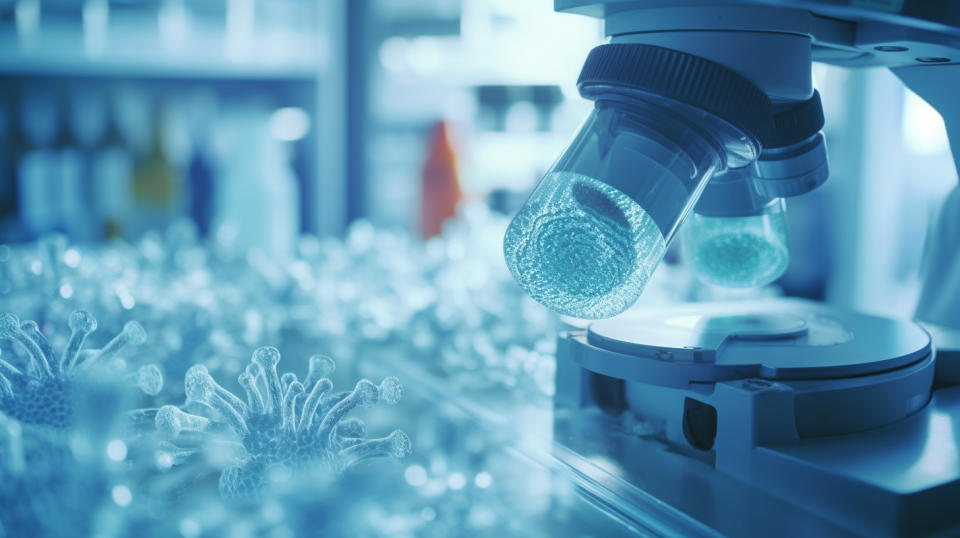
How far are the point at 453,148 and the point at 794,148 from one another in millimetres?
1050

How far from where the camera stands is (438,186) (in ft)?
4.91

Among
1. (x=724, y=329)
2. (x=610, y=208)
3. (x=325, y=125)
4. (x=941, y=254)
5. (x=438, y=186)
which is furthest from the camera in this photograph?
(x=325, y=125)

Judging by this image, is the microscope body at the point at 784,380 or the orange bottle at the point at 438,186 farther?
the orange bottle at the point at 438,186

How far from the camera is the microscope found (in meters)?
0.42

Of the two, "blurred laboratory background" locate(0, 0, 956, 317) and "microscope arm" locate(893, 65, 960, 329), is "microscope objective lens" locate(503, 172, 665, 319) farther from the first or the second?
"blurred laboratory background" locate(0, 0, 956, 317)

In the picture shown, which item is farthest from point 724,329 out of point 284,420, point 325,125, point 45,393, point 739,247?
point 325,125

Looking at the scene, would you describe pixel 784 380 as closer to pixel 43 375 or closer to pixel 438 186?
pixel 43 375

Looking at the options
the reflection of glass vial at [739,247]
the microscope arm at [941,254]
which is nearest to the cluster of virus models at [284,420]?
the reflection of glass vial at [739,247]

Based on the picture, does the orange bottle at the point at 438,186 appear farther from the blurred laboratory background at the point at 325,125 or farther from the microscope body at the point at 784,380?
the microscope body at the point at 784,380

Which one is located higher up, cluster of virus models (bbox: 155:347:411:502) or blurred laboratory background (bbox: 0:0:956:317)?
blurred laboratory background (bbox: 0:0:956:317)

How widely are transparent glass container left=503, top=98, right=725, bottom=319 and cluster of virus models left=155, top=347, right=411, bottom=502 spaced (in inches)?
4.5

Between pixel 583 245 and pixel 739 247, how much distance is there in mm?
208

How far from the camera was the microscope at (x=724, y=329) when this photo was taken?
1.39ft

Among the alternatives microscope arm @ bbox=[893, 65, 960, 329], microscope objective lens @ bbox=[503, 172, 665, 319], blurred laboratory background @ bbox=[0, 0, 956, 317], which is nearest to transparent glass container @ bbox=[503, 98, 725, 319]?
microscope objective lens @ bbox=[503, 172, 665, 319]
